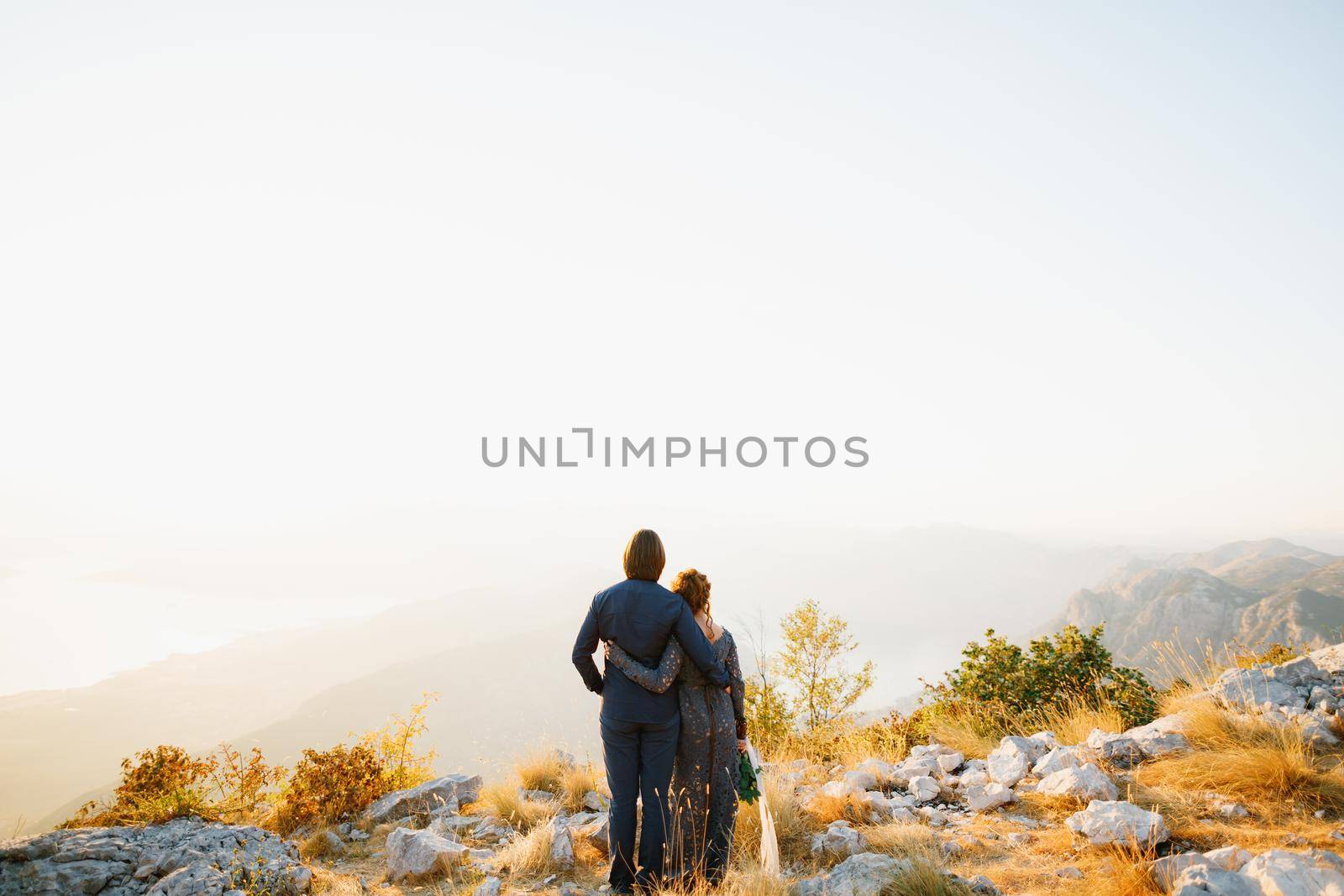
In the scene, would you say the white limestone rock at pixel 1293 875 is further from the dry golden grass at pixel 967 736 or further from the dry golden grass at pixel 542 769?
the dry golden grass at pixel 542 769

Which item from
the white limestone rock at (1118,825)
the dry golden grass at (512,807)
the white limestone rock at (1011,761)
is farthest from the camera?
the dry golden grass at (512,807)

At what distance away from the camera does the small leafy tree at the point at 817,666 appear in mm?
15523

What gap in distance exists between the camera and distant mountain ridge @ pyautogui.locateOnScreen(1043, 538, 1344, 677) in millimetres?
96312

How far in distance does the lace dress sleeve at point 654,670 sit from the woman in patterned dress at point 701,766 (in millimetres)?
12

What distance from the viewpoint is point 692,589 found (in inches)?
204

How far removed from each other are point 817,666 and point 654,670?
12362mm

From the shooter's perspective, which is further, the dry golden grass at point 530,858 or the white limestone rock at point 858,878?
the dry golden grass at point 530,858

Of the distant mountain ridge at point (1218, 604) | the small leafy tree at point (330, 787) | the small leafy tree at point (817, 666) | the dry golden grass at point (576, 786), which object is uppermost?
the small leafy tree at point (330, 787)

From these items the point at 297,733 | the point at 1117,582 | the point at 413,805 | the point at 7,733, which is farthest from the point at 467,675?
the point at 1117,582

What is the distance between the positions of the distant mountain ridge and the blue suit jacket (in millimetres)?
79194

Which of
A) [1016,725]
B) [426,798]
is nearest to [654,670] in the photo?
[426,798]

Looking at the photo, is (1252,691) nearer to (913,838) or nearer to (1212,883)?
(1212,883)

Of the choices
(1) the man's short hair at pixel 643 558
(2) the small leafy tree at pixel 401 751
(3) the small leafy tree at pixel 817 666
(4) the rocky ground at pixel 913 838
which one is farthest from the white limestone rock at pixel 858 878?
(3) the small leafy tree at pixel 817 666

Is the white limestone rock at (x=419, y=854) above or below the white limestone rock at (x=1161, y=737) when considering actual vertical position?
below
